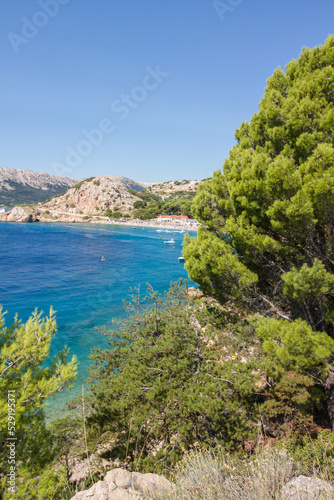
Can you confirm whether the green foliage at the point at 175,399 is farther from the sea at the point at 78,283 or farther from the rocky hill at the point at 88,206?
the rocky hill at the point at 88,206

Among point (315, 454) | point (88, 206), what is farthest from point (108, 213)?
point (315, 454)

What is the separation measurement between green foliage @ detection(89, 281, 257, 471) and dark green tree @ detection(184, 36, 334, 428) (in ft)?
6.08

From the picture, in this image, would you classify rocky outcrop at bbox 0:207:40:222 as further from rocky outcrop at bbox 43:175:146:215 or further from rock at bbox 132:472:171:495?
rock at bbox 132:472:171:495

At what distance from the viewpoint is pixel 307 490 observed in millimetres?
2984

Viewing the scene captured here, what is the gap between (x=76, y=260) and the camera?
41656 millimetres

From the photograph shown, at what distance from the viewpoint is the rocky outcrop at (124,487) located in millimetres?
3369

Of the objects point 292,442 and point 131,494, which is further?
point 292,442

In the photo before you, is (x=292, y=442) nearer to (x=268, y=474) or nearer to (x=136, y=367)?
(x=268, y=474)

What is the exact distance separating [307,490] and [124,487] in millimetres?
2455

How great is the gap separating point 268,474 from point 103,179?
466 ft

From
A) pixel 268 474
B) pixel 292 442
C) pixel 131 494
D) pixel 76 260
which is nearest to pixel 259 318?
pixel 292 442

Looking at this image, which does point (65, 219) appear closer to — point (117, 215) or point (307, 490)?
point (117, 215)

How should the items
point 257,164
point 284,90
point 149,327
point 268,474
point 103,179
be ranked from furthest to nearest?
point 103,179
point 149,327
point 284,90
point 257,164
point 268,474

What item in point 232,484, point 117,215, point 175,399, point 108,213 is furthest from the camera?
point 108,213
